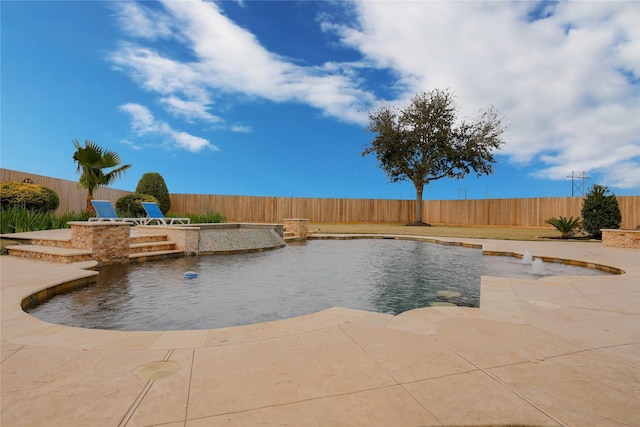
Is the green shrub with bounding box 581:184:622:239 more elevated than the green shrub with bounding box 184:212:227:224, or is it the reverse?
the green shrub with bounding box 581:184:622:239

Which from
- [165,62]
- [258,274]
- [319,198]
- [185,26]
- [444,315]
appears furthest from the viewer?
[319,198]

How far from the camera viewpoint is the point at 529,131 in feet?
46.6

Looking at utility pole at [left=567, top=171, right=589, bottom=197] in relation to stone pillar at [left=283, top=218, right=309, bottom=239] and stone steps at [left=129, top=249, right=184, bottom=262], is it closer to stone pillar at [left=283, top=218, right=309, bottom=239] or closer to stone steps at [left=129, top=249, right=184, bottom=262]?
stone pillar at [left=283, top=218, right=309, bottom=239]

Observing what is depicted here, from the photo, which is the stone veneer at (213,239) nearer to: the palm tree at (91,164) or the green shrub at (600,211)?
the palm tree at (91,164)

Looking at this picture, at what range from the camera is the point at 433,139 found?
2322 cm

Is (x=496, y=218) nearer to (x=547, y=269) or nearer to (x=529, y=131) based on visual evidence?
(x=529, y=131)

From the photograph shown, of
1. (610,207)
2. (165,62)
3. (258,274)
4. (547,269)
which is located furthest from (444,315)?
(610,207)

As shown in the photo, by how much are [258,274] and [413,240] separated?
8.04m

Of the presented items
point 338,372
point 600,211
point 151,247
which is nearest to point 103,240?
point 151,247

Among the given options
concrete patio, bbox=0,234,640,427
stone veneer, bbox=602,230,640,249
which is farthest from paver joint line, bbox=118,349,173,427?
stone veneer, bbox=602,230,640,249

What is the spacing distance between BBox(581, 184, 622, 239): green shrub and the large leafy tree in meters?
11.5

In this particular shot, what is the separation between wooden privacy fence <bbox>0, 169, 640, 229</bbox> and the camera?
1802 cm

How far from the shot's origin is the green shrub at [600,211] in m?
11.5

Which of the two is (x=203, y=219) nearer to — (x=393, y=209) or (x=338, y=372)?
(x=338, y=372)
